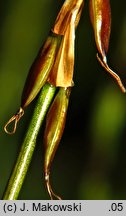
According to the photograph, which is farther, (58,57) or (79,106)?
(79,106)

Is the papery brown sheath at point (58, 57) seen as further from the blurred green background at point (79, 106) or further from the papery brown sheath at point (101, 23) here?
the blurred green background at point (79, 106)

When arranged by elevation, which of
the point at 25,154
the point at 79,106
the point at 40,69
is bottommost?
the point at 79,106

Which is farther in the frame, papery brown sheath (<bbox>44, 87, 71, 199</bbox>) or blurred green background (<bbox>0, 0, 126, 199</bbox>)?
blurred green background (<bbox>0, 0, 126, 199</bbox>)

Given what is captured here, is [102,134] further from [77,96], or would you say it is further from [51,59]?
[51,59]

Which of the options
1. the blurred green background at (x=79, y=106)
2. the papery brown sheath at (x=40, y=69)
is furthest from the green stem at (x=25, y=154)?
the blurred green background at (x=79, y=106)

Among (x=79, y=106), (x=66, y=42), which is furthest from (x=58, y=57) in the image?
(x=79, y=106)

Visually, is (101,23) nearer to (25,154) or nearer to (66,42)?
(66,42)

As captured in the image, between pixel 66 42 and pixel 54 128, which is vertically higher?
pixel 66 42

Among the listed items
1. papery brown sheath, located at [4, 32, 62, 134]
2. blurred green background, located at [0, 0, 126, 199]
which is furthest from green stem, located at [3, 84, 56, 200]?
blurred green background, located at [0, 0, 126, 199]

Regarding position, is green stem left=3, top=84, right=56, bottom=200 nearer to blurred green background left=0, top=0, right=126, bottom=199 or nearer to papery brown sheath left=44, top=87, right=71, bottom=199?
papery brown sheath left=44, top=87, right=71, bottom=199
